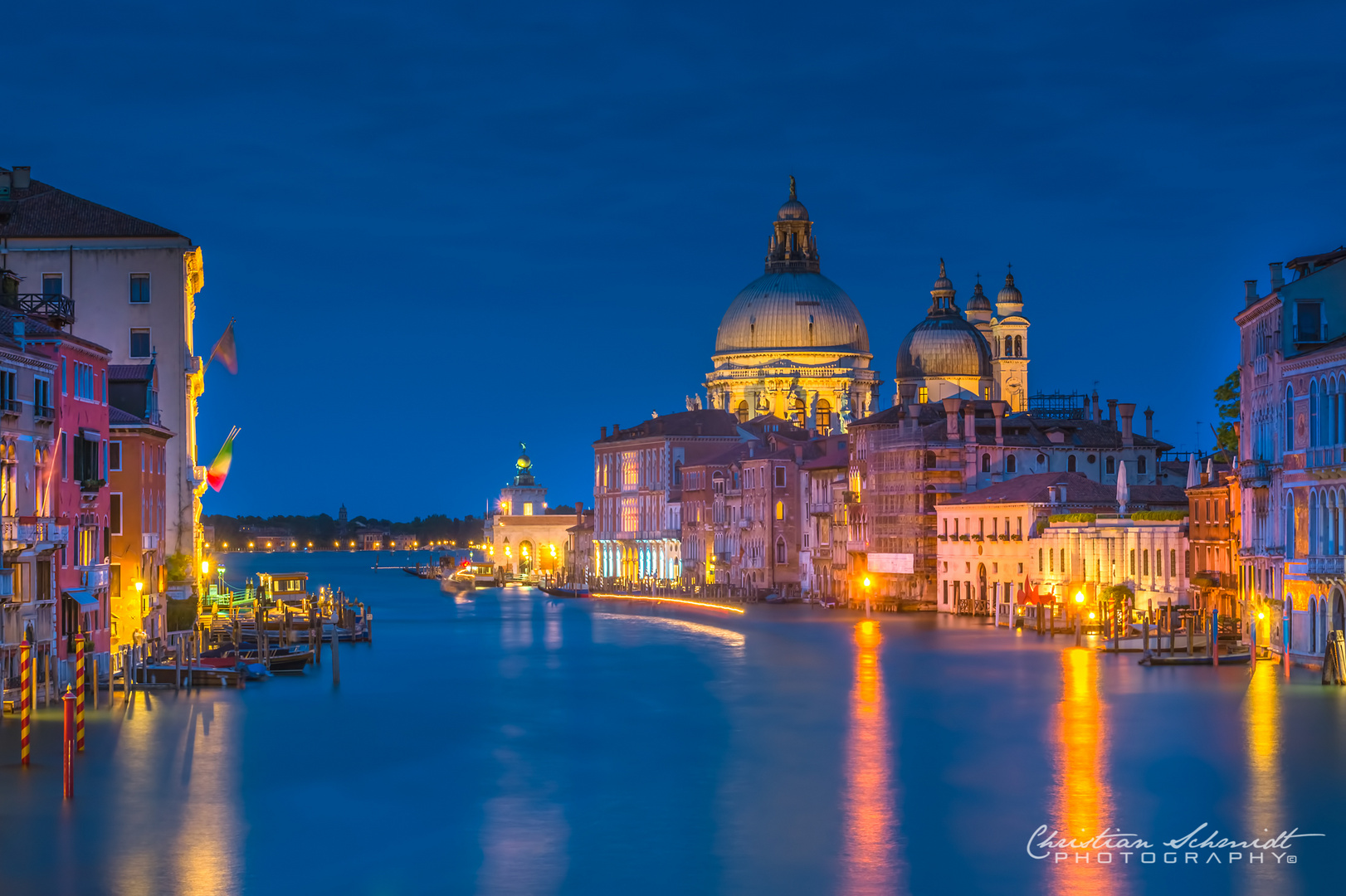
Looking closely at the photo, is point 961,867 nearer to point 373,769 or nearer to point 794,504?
point 373,769

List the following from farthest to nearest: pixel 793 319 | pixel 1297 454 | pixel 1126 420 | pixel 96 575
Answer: pixel 793 319 < pixel 1126 420 < pixel 1297 454 < pixel 96 575

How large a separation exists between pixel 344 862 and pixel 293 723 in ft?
46.5

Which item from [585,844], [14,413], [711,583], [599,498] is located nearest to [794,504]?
[711,583]

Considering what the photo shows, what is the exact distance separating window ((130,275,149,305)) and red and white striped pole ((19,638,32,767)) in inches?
905

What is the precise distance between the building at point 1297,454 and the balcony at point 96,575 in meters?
23.2

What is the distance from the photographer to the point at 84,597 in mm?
38125

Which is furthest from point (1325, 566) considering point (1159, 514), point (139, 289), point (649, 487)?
point (649, 487)

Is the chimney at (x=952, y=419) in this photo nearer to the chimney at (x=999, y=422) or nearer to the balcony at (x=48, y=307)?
the chimney at (x=999, y=422)

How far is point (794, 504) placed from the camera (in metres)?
95.8

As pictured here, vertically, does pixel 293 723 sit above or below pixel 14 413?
below

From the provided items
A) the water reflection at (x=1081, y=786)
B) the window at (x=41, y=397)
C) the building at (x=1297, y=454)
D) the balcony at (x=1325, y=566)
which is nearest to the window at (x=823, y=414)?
the building at (x=1297, y=454)

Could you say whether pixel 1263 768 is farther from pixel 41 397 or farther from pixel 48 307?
pixel 48 307

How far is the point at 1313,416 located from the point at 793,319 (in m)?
81.5

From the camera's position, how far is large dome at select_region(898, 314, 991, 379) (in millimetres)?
107875
